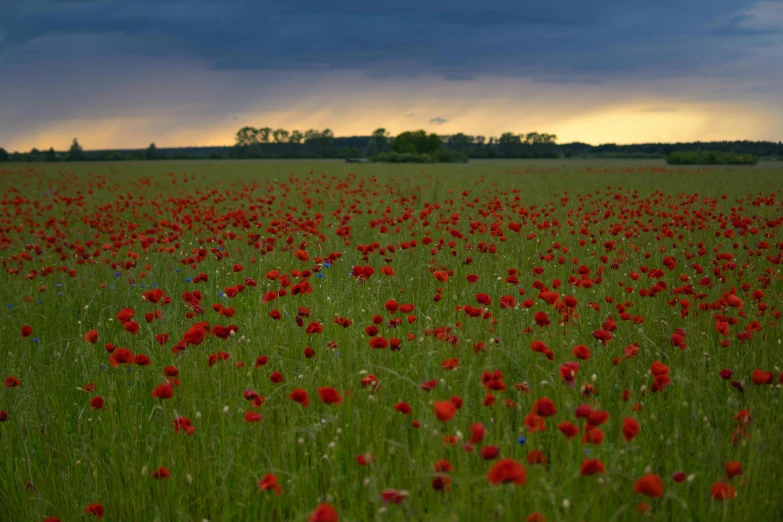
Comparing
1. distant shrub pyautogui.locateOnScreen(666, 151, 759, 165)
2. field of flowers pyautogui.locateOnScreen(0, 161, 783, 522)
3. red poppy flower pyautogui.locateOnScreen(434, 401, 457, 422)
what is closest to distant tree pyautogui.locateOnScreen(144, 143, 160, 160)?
distant shrub pyautogui.locateOnScreen(666, 151, 759, 165)

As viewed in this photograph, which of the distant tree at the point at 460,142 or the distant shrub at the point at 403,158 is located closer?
the distant shrub at the point at 403,158

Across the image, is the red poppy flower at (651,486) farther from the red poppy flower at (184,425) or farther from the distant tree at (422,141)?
the distant tree at (422,141)

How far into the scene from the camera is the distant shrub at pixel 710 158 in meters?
44.2

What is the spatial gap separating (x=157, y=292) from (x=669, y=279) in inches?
186

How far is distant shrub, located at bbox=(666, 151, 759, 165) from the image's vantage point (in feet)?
145

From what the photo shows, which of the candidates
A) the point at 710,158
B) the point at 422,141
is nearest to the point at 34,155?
the point at 422,141

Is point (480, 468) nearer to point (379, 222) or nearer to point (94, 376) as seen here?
point (94, 376)

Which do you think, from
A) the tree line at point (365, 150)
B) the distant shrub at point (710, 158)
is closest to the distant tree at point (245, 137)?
the tree line at point (365, 150)

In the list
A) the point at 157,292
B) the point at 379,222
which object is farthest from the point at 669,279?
the point at 157,292

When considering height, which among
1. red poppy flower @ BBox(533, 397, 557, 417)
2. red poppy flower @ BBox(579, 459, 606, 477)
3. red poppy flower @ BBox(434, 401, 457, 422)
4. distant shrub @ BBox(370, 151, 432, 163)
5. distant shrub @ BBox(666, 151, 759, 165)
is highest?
distant shrub @ BBox(370, 151, 432, 163)

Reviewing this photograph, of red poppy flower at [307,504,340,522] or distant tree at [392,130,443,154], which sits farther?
distant tree at [392,130,443,154]

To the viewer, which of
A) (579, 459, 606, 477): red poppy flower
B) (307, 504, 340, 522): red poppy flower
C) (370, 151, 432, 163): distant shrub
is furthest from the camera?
(370, 151, 432, 163): distant shrub

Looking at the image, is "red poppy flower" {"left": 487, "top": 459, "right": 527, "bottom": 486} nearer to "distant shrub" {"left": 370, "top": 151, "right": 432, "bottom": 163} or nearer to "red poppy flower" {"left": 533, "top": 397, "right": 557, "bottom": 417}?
"red poppy flower" {"left": 533, "top": 397, "right": 557, "bottom": 417}

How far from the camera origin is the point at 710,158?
46.9 m
